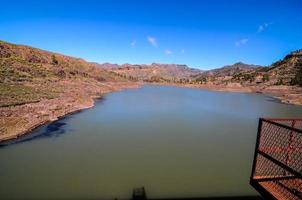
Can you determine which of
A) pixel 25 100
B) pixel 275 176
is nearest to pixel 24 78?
pixel 25 100

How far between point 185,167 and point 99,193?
23.0 feet

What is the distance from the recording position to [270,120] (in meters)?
10.3

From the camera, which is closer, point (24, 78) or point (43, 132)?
point (43, 132)

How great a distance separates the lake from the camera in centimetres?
1761

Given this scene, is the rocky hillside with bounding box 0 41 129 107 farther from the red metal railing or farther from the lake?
the red metal railing

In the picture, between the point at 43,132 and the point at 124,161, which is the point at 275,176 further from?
the point at 43,132

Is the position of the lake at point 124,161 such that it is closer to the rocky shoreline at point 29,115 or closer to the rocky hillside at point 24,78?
the rocky shoreline at point 29,115

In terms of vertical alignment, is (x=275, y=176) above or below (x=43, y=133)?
above

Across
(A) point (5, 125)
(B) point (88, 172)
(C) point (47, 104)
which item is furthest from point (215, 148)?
(C) point (47, 104)

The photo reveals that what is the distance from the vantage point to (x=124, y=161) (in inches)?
894

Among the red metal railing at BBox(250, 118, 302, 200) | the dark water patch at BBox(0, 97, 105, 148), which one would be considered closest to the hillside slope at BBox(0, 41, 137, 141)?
the dark water patch at BBox(0, 97, 105, 148)

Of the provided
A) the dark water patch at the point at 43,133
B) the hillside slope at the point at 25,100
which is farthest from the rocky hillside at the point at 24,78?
the dark water patch at the point at 43,133

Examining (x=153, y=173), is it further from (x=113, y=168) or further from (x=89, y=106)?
(x=89, y=106)

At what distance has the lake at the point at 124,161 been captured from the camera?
57.8ft
